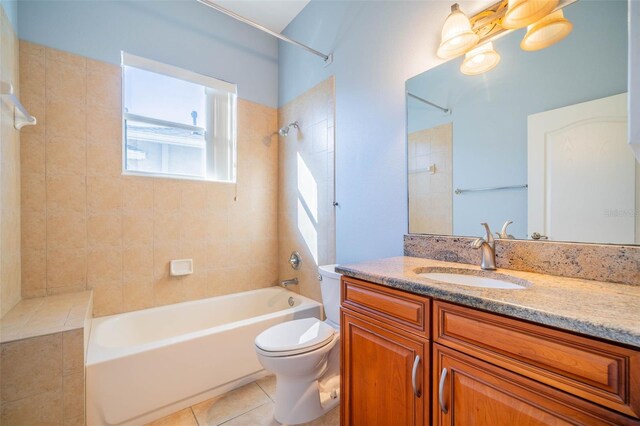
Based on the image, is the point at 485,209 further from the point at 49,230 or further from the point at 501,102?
the point at 49,230

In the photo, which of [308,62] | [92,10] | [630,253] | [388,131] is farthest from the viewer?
[308,62]

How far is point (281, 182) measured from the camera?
2.72 metres

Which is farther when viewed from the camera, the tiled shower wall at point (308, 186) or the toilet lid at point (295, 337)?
the tiled shower wall at point (308, 186)

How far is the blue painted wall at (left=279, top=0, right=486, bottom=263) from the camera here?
1.53 m

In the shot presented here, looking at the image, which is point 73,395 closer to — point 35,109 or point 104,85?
point 35,109

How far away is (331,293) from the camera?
69.2 inches

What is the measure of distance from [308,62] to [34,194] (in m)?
2.19

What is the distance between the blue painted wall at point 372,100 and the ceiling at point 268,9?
25 cm

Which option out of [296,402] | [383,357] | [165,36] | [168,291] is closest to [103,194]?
[168,291]

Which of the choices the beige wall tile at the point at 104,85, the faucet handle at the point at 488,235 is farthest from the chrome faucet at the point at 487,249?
the beige wall tile at the point at 104,85

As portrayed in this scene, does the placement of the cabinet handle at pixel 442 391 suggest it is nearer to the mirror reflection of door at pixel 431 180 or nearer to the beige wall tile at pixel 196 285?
the mirror reflection of door at pixel 431 180

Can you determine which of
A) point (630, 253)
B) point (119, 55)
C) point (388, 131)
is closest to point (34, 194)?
point (119, 55)

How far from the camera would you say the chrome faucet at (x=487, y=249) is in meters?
1.12

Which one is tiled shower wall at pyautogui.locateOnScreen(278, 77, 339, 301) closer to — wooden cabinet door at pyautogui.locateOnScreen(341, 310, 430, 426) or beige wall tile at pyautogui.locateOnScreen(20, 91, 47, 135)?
wooden cabinet door at pyautogui.locateOnScreen(341, 310, 430, 426)
